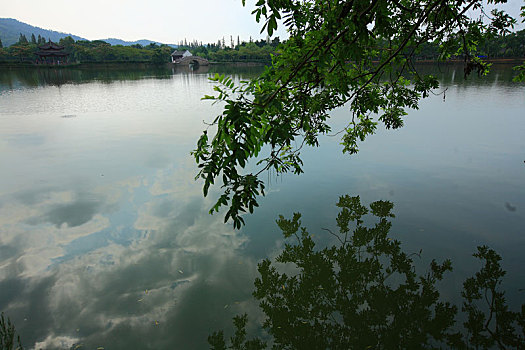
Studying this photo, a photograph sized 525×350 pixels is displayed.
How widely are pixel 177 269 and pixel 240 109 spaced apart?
4.25 m

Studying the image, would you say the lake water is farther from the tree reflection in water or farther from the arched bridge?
the arched bridge

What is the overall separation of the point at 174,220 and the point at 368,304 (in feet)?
16.4

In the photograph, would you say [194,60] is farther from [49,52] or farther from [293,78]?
[293,78]

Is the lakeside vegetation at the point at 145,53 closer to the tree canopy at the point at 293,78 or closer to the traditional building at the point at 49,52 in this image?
the traditional building at the point at 49,52

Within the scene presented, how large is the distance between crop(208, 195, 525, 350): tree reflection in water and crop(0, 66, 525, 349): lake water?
312mm

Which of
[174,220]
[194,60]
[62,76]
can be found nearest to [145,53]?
[194,60]

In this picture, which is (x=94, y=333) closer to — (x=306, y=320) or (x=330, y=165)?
(x=306, y=320)

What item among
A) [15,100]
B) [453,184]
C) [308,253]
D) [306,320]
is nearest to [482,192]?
[453,184]

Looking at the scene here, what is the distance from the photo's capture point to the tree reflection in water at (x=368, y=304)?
14.9 ft

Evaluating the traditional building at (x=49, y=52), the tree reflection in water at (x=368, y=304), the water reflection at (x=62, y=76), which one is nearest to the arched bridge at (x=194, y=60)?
the water reflection at (x=62, y=76)

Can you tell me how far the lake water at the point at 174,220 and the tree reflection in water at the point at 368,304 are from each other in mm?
312

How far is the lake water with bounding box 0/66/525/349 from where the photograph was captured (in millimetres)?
5082

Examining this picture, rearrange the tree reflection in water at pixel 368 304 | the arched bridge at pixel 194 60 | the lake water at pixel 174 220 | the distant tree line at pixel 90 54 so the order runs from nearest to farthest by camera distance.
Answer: the tree reflection in water at pixel 368 304 < the lake water at pixel 174 220 < the distant tree line at pixel 90 54 < the arched bridge at pixel 194 60

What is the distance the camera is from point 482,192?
9.31m
